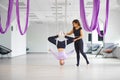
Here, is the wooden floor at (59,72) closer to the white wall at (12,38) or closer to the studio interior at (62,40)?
the studio interior at (62,40)

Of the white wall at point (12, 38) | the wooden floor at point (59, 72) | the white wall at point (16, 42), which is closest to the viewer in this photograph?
the wooden floor at point (59, 72)

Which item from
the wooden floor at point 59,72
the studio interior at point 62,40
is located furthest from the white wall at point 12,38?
the wooden floor at point 59,72

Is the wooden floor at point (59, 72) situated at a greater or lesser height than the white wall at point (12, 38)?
lesser

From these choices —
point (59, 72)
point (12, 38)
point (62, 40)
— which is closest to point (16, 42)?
point (12, 38)

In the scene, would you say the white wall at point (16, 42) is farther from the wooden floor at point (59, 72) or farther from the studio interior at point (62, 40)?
the wooden floor at point (59, 72)

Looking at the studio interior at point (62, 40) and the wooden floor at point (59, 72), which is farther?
the studio interior at point (62, 40)

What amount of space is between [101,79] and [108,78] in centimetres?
24

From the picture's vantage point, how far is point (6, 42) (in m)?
15.2

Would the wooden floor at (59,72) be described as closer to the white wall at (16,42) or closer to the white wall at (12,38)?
the white wall at (12,38)

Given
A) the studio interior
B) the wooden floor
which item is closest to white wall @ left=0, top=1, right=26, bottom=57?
the studio interior

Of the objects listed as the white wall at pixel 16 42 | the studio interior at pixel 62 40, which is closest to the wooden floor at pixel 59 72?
the studio interior at pixel 62 40

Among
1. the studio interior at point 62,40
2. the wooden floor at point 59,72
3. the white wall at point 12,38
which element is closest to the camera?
the wooden floor at point 59,72

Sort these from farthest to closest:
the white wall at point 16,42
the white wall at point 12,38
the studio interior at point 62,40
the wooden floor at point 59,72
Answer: the white wall at point 16,42, the white wall at point 12,38, the studio interior at point 62,40, the wooden floor at point 59,72

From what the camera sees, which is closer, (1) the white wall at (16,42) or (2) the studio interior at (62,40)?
(2) the studio interior at (62,40)
